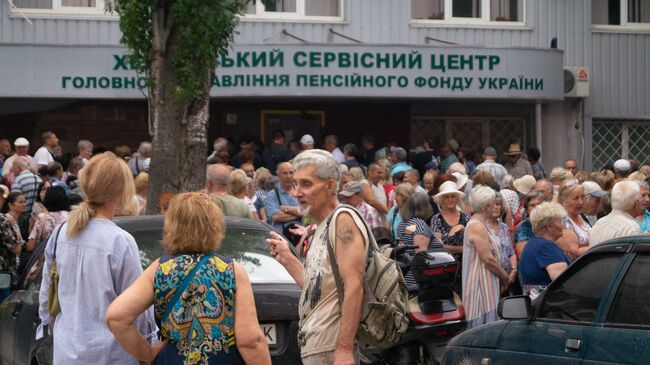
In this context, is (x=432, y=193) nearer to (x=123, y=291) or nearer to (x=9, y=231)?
(x=9, y=231)

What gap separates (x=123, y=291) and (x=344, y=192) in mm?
6824

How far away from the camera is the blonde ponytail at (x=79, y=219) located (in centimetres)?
613

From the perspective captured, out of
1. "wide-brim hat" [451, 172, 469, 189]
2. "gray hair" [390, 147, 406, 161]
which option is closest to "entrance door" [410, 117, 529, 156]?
"gray hair" [390, 147, 406, 161]

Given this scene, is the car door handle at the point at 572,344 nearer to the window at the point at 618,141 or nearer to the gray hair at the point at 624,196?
the gray hair at the point at 624,196

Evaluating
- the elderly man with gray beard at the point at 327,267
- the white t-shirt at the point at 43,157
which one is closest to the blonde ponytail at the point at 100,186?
the elderly man with gray beard at the point at 327,267

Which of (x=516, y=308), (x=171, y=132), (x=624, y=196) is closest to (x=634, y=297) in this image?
(x=516, y=308)

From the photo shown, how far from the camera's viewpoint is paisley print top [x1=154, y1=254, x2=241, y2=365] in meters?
5.70

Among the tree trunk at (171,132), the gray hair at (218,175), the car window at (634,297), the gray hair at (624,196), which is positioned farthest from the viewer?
the tree trunk at (171,132)

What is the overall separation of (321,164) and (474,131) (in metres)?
17.1

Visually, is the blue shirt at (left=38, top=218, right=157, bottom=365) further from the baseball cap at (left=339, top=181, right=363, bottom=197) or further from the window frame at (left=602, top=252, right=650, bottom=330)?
the baseball cap at (left=339, top=181, right=363, bottom=197)

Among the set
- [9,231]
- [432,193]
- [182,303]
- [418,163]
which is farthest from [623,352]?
[418,163]

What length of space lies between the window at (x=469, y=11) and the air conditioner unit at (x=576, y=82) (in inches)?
51.5

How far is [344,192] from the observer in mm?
12781

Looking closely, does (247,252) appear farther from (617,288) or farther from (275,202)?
(275,202)
